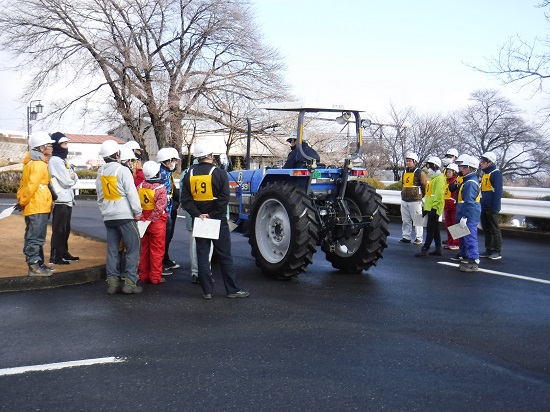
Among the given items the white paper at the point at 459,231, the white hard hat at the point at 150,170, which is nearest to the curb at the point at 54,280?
the white hard hat at the point at 150,170

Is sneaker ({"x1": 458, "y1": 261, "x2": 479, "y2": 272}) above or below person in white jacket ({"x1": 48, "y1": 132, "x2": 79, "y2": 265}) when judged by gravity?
below

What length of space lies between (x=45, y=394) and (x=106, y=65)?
28.8 meters

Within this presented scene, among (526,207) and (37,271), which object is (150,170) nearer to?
(37,271)

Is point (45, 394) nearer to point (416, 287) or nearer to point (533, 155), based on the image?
point (416, 287)

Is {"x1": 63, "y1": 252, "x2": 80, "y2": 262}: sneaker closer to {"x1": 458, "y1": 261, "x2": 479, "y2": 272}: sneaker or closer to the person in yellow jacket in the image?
the person in yellow jacket

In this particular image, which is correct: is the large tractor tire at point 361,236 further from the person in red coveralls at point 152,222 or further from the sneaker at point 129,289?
the sneaker at point 129,289

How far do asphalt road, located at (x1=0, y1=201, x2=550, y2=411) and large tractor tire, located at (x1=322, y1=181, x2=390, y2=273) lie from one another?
0.35m

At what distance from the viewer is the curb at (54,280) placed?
26.1 feet

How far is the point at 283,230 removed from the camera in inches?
357

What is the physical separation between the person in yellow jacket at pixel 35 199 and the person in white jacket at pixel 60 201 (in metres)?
1.15

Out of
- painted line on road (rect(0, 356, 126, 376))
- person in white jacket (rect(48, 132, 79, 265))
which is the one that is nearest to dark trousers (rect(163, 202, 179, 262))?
person in white jacket (rect(48, 132, 79, 265))

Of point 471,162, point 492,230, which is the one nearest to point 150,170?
point 471,162

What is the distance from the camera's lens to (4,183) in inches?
1155

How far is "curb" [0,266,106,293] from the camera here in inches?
313
